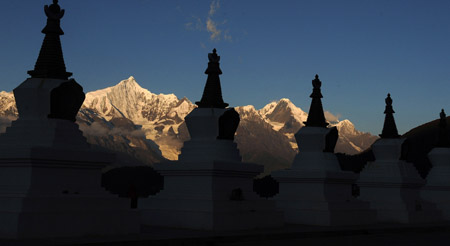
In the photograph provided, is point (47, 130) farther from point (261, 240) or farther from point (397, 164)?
point (397, 164)

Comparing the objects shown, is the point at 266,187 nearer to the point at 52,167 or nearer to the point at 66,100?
the point at 66,100

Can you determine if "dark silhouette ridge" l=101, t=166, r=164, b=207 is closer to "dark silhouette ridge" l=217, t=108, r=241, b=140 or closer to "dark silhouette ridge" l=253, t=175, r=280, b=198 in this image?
"dark silhouette ridge" l=253, t=175, r=280, b=198

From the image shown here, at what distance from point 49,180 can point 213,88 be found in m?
9.15

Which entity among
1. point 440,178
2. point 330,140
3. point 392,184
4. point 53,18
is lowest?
point 392,184

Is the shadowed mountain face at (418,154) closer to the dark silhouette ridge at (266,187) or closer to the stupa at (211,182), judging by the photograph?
the dark silhouette ridge at (266,187)

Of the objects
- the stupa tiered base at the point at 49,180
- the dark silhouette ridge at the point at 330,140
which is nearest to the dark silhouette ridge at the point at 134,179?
the dark silhouette ridge at the point at 330,140

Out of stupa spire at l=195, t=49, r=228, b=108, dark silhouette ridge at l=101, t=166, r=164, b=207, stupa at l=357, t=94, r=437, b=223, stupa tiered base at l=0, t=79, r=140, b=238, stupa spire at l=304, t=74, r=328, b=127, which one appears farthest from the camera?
dark silhouette ridge at l=101, t=166, r=164, b=207

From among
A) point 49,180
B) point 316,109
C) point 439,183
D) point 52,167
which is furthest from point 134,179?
point 49,180

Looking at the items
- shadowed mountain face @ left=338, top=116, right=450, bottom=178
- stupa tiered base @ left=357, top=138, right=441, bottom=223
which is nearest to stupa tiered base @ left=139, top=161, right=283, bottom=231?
stupa tiered base @ left=357, top=138, right=441, bottom=223

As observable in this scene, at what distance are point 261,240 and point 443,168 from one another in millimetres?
22876

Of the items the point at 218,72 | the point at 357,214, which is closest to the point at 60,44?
the point at 218,72

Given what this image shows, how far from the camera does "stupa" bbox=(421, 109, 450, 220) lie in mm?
41281

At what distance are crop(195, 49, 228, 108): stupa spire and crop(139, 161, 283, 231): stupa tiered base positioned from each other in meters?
2.57

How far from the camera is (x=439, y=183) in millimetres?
41844
